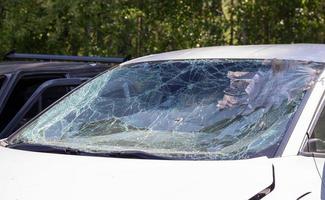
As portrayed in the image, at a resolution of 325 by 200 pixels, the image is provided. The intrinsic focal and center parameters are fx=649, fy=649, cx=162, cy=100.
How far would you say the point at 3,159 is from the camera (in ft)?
11.3

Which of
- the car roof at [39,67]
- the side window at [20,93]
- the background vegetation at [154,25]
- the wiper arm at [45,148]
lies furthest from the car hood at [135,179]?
the background vegetation at [154,25]

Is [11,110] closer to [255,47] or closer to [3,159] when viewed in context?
[3,159]

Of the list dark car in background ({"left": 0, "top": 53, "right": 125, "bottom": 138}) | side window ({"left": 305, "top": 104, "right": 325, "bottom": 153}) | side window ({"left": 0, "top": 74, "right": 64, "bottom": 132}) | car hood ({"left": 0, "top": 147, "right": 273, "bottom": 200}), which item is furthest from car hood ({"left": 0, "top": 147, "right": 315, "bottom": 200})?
side window ({"left": 0, "top": 74, "right": 64, "bottom": 132})

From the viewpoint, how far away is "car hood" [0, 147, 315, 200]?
9.21 feet

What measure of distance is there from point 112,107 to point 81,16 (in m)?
6.66

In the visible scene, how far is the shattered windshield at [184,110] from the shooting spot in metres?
3.31

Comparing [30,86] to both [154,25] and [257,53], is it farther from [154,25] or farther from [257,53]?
[154,25]

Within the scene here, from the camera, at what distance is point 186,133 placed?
11.5 ft

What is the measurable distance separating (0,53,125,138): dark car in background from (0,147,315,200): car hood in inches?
65.4

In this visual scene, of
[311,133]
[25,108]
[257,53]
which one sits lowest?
[25,108]

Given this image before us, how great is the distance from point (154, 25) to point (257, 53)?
7.69 m

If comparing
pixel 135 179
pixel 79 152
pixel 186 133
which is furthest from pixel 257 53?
pixel 135 179

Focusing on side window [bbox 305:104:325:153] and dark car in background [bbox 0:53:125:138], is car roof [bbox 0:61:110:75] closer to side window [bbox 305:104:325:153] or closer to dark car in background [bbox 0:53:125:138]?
dark car in background [bbox 0:53:125:138]

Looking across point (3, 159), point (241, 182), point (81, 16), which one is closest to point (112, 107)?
point (3, 159)
